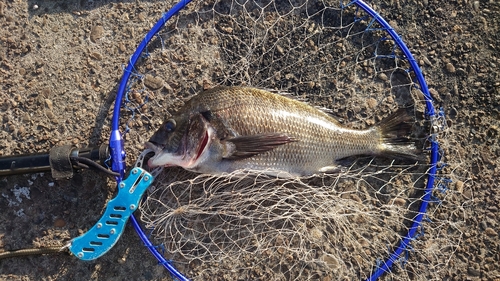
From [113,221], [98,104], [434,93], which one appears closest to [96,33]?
[98,104]

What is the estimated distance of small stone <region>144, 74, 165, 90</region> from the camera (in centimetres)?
285

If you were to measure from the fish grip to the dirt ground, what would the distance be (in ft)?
0.64

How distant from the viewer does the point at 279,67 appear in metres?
2.85

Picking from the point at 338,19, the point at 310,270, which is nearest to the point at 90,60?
the point at 338,19

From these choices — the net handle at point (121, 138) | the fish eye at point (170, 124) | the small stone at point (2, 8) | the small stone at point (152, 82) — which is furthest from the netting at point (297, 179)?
the small stone at point (2, 8)

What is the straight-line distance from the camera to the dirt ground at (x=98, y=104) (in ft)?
8.98

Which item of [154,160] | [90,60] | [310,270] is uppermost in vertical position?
[90,60]

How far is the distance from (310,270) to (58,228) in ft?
5.78

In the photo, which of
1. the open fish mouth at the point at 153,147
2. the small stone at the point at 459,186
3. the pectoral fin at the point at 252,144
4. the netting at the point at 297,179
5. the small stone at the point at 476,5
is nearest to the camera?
the pectoral fin at the point at 252,144

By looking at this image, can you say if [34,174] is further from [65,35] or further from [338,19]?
[338,19]

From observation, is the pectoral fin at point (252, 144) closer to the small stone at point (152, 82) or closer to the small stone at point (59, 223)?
the small stone at point (152, 82)

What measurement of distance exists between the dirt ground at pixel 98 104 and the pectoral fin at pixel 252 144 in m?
0.94

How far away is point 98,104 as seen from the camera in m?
2.85

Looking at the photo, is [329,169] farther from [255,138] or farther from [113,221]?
→ [113,221]
